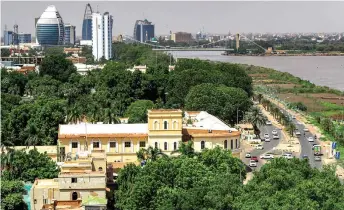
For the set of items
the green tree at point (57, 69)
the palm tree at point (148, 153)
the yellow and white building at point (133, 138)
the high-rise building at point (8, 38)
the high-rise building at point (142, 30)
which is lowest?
the palm tree at point (148, 153)

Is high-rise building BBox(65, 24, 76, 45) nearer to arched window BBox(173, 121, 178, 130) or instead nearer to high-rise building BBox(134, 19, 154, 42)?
high-rise building BBox(134, 19, 154, 42)

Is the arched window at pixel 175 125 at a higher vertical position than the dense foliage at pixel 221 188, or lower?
higher

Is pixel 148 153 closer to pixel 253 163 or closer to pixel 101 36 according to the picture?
pixel 253 163

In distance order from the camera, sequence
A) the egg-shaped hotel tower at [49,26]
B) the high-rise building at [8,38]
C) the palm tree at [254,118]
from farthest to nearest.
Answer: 1. the high-rise building at [8,38]
2. the egg-shaped hotel tower at [49,26]
3. the palm tree at [254,118]

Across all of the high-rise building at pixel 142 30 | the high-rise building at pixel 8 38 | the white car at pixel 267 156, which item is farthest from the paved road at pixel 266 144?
the high-rise building at pixel 142 30

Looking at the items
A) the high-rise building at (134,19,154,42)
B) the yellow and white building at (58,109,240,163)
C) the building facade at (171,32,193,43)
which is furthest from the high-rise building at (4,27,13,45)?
the yellow and white building at (58,109,240,163)

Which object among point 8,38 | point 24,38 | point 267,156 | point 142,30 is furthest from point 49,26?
point 267,156

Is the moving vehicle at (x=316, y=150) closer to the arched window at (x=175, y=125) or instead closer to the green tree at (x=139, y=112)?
the green tree at (x=139, y=112)

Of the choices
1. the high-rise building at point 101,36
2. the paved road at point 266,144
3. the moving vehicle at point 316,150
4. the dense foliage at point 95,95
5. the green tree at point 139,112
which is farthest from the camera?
the high-rise building at point 101,36
